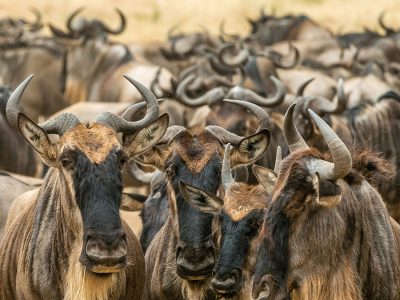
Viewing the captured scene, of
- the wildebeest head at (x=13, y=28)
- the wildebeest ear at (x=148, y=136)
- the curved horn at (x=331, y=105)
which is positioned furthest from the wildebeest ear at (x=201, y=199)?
the wildebeest head at (x=13, y=28)

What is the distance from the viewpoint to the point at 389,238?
6727 millimetres

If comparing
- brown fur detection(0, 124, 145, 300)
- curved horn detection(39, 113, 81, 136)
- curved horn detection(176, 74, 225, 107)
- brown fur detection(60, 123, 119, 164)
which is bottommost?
brown fur detection(0, 124, 145, 300)

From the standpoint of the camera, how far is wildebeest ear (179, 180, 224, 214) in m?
7.29

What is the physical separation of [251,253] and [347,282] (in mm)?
902

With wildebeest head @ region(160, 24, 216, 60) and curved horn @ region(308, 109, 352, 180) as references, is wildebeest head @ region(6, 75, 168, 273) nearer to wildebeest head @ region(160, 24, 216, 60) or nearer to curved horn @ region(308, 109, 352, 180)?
curved horn @ region(308, 109, 352, 180)

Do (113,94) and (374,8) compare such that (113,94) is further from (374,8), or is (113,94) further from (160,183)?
(374,8)

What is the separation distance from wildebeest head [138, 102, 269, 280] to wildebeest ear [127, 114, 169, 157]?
0.41 meters

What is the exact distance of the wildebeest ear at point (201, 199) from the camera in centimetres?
729

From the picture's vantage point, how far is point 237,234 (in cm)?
706

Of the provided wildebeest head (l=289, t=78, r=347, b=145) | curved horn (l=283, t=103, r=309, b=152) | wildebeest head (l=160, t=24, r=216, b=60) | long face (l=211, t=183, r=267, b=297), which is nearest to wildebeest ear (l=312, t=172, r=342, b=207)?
curved horn (l=283, t=103, r=309, b=152)

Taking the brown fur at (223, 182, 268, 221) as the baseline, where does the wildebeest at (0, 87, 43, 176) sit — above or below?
below

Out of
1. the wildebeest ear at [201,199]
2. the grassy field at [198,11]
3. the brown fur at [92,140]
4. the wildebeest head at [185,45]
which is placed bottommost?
the wildebeest ear at [201,199]

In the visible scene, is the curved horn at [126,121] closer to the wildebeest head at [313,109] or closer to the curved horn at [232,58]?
the wildebeest head at [313,109]

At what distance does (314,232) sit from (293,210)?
0.51ft
